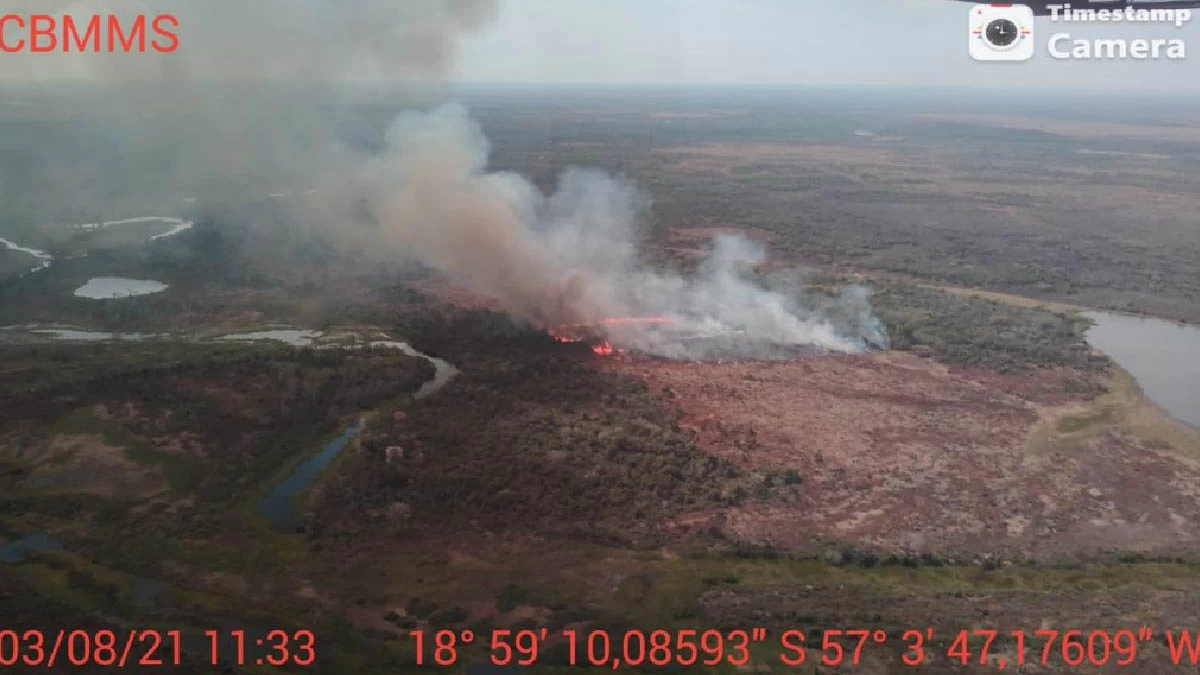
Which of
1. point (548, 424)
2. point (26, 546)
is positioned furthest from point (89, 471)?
point (548, 424)

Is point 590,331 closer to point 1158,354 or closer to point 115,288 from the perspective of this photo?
point 1158,354

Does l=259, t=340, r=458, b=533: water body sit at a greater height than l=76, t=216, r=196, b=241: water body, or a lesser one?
lesser

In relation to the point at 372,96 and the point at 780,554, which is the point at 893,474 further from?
the point at 372,96

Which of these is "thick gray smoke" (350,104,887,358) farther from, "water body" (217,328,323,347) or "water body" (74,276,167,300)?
"water body" (74,276,167,300)

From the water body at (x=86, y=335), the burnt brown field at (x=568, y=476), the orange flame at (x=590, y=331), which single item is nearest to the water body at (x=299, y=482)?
the burnt brown field at (x=568, y=476)

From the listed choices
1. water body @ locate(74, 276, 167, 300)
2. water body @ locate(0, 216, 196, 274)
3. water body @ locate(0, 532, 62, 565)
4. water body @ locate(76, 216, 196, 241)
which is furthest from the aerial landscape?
water body @ locate(76, 216, 196, 241)

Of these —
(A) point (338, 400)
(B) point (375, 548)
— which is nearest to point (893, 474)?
(B) point (375, 548)
